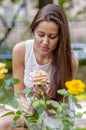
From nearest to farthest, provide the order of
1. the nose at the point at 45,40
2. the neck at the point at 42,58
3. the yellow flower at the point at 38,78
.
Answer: the yellow flower at the point at 38,78 → the nose at the point at 45,40 → the neck at the point at 42,58

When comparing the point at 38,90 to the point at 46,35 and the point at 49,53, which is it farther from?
the point at 49,53

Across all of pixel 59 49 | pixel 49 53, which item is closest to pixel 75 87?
pixel 59 49

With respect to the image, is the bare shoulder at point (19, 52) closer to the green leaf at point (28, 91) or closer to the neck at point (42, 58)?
the neck at point (42, 58)

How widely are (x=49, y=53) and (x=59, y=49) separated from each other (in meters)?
0.15

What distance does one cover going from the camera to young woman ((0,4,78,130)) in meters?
2.38

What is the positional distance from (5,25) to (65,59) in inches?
230

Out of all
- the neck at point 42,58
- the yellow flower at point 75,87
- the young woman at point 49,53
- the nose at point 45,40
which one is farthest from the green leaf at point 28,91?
the neck at point 42,58

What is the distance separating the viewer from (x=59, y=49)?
248 centimetres

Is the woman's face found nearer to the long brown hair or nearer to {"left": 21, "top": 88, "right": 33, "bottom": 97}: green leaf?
the long brown hair

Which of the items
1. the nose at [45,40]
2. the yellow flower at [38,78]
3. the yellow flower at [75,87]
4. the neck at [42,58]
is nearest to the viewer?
the yellow flower at [75,87]

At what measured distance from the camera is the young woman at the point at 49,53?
2381 millimetres

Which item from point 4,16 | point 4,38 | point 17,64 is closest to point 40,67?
point 17,64

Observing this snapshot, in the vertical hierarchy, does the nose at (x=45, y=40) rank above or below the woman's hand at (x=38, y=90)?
above

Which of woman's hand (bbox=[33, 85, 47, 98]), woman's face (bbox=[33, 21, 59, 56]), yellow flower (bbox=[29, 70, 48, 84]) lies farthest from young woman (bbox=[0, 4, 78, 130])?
yellow flower (bbox=[29, 70, 48, 84])
